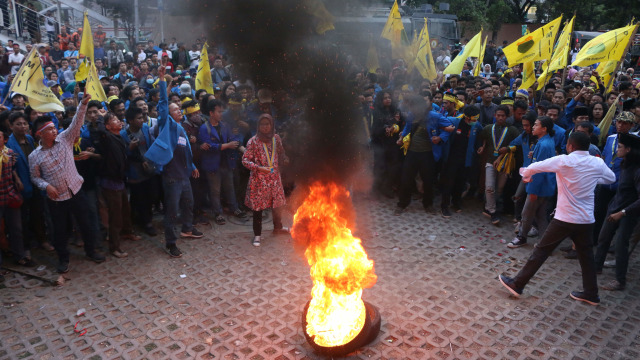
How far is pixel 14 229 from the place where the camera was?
5695 mm

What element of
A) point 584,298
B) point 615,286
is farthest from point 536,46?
point 584,298

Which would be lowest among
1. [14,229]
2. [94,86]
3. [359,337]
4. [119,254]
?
[119,254]

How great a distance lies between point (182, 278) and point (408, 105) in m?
4.87

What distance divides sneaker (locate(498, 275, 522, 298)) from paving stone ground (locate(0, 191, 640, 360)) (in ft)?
0.31

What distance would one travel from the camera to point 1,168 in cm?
534

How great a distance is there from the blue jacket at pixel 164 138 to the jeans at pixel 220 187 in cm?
121

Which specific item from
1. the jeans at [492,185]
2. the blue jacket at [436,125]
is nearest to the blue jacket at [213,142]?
the blue jacket at [436,125]

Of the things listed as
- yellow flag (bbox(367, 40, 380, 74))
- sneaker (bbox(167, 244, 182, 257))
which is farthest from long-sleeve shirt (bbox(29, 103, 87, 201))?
yellow flag (bbox(367, 40, 380, 74))

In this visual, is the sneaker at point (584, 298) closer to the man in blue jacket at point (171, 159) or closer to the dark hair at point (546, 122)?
the dark hair at point (546, 122)

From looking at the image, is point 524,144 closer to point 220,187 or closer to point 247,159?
point 247,159

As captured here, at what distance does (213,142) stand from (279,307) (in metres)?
3.18

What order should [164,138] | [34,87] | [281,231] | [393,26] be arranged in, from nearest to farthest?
1. [34,87]
2. [164,138]
3. [281,231]
4. [393,26]

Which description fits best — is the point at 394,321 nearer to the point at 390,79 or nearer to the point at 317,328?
the point at 317,328

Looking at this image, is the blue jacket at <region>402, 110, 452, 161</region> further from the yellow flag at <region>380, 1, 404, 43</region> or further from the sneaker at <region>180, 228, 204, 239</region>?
the sneaker at <region>180, 228, 204, 239</region>
